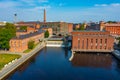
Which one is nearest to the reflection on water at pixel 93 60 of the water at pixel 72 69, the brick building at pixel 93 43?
the water at pixel 72 69

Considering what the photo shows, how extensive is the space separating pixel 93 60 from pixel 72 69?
1180 centimetres

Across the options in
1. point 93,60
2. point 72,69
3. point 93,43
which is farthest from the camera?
point 93,43

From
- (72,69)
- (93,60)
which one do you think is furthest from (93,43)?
(72,69)

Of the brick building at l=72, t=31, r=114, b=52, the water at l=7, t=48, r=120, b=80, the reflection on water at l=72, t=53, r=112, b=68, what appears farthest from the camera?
the brick building at l=72, t=31, r=114, b=52

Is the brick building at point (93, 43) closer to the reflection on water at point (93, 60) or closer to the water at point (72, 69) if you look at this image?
the reflection on water at point (93, 60)

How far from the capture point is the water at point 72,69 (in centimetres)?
3573

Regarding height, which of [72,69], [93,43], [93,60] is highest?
[93,43]

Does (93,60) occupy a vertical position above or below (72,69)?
above

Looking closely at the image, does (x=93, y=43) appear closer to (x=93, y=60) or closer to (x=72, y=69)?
(x=93, y=60)

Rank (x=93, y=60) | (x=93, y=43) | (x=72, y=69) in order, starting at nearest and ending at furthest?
1. (x=72, y=69)
2. (x=93, y=60)
3. (x=93, y=43)

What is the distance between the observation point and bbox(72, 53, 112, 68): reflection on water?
4625 cm

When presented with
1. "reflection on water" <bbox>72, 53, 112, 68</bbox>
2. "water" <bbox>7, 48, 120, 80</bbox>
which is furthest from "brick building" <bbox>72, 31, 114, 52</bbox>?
"water" <bbox>7, 48, 120, 80</bbox>

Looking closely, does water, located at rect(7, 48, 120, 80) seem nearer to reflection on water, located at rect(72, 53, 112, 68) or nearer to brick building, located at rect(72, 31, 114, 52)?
reflection on water, located at rect(72, 53, 112, 68)

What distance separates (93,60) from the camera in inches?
2002
